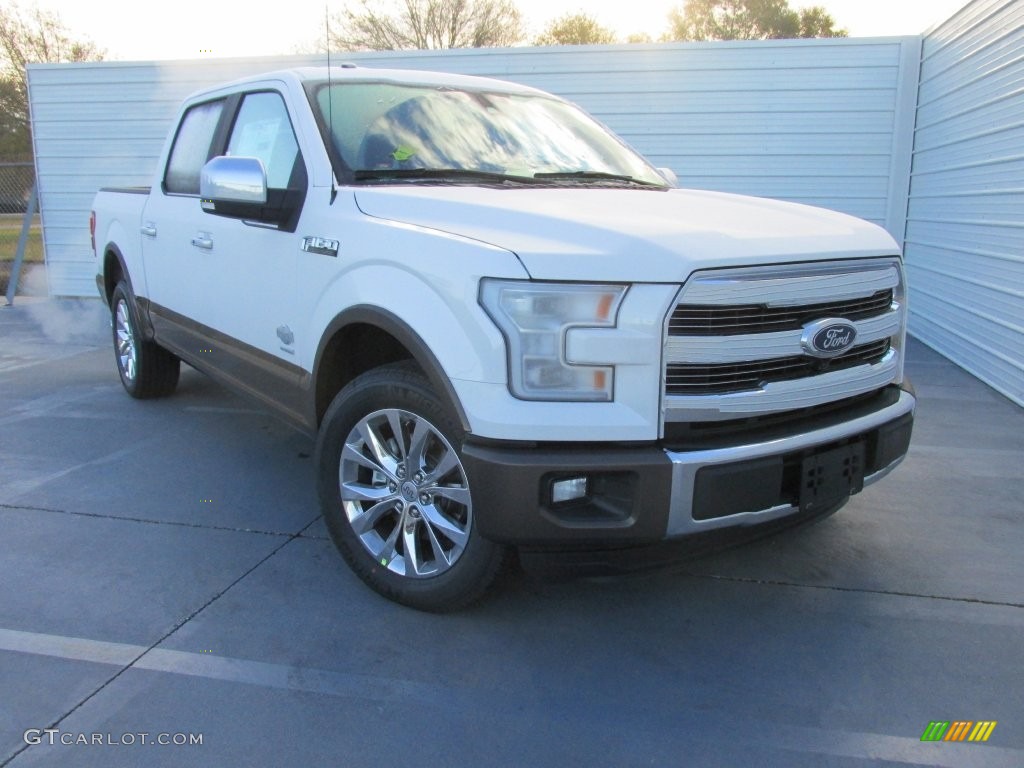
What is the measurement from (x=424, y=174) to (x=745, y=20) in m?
48.9

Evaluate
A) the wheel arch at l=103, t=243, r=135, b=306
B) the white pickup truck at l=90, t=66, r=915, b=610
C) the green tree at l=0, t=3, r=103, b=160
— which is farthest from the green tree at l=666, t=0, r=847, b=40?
the white pickup truck at l=90, t=66, r=915, b=610

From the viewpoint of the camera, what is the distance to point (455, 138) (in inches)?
143

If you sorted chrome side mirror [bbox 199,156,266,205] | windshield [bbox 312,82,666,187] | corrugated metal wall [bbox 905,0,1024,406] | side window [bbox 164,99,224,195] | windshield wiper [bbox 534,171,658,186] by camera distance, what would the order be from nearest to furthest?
1. chrome side mirror [bbox 199,156,266,205]
2. windshield [bbox 312,82,666,187]
3. windshield wiper [bbox 534,171,658,186]
4. side window [bbox 164,99,224,195]
5. corrugated metal wall [bbox 905,0,1024,406]

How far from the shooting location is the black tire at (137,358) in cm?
576

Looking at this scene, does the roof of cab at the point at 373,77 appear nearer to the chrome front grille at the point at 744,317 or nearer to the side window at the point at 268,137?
the side window at the point at 268,137

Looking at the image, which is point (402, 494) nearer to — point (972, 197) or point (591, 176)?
point (591, 176)

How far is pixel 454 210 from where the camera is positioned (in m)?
2.83

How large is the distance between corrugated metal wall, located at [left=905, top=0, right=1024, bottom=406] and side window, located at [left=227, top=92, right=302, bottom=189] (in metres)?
5.43

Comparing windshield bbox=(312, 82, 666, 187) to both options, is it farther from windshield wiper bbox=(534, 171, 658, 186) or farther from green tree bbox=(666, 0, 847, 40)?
green tree bbox=(666, 0, 847, 40)

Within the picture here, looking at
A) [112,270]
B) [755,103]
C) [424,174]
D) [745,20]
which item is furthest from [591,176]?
[745,20]

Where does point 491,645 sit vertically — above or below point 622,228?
below

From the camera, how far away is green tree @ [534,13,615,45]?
1494 inches

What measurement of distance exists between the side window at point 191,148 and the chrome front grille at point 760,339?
3182mm

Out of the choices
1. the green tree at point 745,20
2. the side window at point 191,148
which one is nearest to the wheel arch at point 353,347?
the side window at point 191,148
